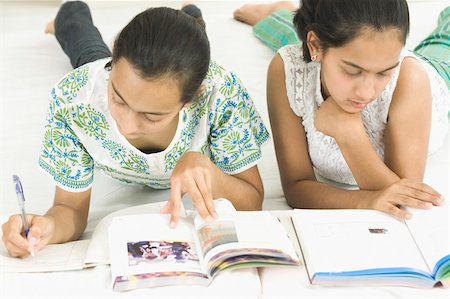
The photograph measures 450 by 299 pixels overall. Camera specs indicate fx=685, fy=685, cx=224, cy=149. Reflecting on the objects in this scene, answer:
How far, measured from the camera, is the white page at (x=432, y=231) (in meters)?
1.15

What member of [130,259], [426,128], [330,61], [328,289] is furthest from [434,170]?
[130,259]

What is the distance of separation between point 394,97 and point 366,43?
24 centimetres

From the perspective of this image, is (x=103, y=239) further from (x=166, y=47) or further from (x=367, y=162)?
(x=367, y=162)

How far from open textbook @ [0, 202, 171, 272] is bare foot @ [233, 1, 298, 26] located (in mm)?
1320

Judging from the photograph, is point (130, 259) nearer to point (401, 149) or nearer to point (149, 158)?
point (149, 158)

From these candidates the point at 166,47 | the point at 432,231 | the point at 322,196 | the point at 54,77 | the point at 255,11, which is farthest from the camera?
the point at 255,11

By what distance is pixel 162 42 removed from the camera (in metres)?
1.11

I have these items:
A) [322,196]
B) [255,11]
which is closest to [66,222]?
[322,196]

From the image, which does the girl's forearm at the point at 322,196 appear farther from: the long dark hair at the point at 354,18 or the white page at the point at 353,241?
the long dark hair at the point at 354,18

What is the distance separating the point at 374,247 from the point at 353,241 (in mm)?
37

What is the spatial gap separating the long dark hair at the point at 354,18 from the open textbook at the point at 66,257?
1.43 feet

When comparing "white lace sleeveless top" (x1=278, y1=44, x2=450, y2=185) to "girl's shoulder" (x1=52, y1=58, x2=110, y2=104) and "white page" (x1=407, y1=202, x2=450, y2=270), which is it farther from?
"girl's shoulder" (x1=52, y1=58, x2=110, y2=104)

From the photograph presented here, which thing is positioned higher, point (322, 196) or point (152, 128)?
point (152, 128)

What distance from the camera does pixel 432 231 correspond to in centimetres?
121
